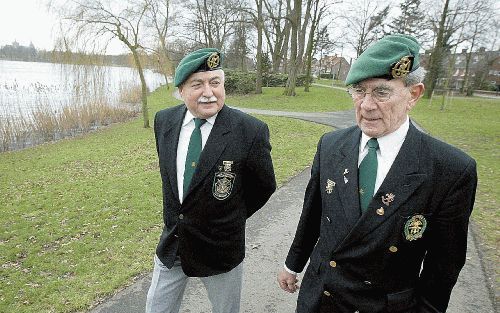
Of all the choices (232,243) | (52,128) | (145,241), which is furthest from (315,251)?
(52,128)

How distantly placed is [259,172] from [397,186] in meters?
1.04

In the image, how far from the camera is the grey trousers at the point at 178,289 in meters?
2.26

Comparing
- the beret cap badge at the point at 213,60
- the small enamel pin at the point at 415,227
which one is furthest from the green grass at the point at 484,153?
the beret cap badge at the point at 213,60

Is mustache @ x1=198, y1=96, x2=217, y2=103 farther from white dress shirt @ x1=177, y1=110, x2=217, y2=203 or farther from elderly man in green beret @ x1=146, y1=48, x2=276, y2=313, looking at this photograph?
white dress shirt @ x1=177, y1=110, x2=217, y2=203

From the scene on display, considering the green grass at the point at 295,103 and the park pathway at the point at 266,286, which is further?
the green grass at the point at 295,103

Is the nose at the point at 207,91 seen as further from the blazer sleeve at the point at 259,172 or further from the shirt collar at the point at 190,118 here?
the blazer sleeve at the point at 259,172

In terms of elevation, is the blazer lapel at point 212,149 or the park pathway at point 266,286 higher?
the blazer lapel at point 212,149

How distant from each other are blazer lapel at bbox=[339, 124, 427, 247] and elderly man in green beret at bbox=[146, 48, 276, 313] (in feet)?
3.07

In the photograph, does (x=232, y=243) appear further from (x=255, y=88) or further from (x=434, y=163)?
(x=255, y=88)

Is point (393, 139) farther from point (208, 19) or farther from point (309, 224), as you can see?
point (208, 19)

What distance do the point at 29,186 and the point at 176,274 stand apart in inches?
289

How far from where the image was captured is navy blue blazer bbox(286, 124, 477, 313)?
4.99ft

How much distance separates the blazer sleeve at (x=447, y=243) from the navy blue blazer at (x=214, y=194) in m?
1.15

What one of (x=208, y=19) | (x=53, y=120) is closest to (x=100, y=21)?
(x=53, y=120)
